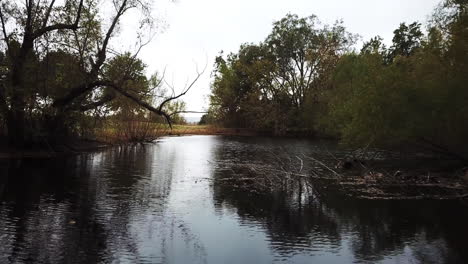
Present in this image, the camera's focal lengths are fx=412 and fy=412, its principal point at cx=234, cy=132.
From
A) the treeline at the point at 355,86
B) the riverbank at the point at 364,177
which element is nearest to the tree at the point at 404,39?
the treeline at the point at 355,86

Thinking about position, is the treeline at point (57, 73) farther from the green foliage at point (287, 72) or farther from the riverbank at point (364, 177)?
the green foliage at point (287, 72)

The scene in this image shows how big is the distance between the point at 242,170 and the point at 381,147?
32.5 feet

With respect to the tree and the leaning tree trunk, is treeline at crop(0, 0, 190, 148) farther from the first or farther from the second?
the tree

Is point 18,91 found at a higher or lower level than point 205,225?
higher

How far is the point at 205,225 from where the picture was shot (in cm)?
1218

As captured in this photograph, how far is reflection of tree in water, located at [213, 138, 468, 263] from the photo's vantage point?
402 inches

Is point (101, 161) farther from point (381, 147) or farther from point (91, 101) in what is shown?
point (381, 147)

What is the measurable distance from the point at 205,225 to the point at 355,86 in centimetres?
3351

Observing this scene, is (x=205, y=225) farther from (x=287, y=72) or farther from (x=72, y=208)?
(x=287, y=72)

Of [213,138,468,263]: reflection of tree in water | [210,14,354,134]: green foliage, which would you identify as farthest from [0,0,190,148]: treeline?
[210,14,354,134]: green foliage

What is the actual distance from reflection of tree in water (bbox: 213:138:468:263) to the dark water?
0.03 m

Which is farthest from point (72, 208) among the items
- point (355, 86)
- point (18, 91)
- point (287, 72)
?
point (287, 72)

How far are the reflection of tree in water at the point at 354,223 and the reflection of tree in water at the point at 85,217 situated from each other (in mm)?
2515

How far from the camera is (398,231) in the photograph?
12000 millimetres
